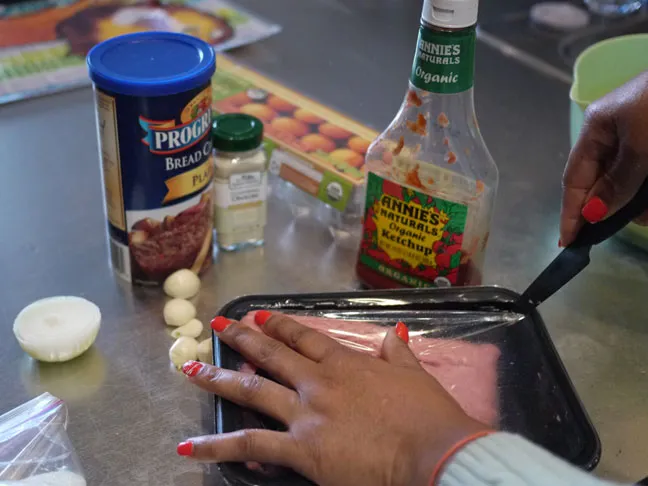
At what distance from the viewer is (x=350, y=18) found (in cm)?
148

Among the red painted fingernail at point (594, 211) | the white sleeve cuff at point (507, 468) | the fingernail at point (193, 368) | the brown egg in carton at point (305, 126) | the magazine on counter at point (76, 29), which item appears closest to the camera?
the white sleeve cuff at point (507, 468)

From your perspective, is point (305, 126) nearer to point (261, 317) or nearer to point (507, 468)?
point (261, 317)

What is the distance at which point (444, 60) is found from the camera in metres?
0.68

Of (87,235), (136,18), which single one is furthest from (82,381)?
(136,18)

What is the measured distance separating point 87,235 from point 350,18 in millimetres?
785

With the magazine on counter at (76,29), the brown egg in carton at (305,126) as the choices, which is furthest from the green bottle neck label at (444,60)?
the magazine on counter at (76,29)

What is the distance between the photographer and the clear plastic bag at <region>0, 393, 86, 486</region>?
0.60 metres

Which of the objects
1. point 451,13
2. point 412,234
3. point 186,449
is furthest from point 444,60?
point 186,449

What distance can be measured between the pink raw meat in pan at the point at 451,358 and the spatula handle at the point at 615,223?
150 millimetres

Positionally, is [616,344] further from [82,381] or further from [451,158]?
[82,381]

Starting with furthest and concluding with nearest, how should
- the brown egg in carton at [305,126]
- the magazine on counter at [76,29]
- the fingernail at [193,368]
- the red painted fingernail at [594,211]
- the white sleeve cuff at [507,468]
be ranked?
the magazine on counter at [76,29] → the brown egg in carton at [305,126] → the red painted fingernail at [594,211] → the fingernail at [193,368] → the white sleeve cuff at [507,468]

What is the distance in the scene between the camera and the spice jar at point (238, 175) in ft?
2.69

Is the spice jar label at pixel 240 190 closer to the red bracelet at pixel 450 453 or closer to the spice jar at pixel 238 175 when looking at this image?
the spice jar at pixel 238 175

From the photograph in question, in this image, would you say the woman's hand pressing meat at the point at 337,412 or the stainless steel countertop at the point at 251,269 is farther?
the stainless steel countertop at the point at 251,269
